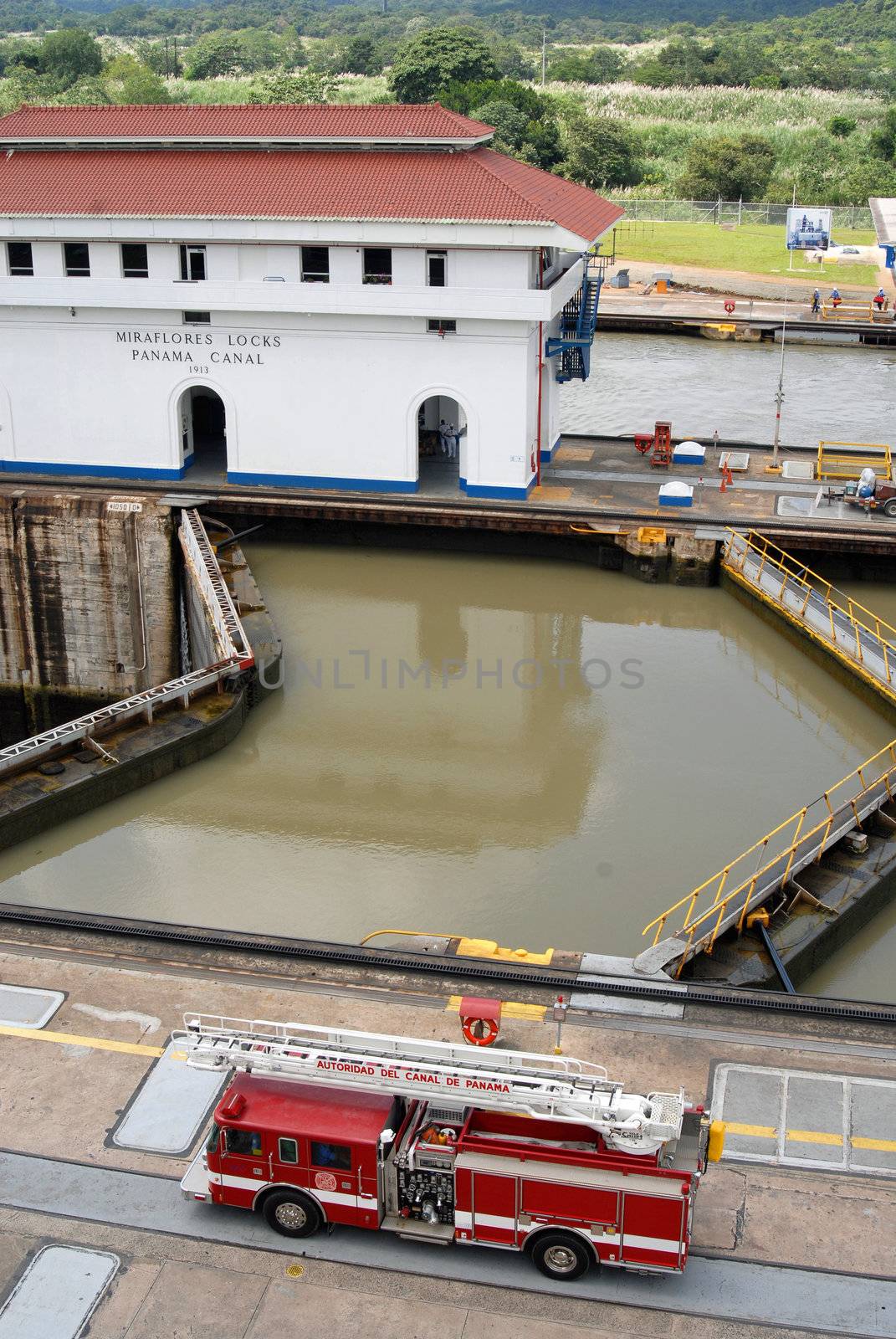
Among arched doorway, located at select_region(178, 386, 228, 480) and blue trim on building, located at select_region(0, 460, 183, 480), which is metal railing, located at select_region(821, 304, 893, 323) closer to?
arched doorway, located at select_region(178, 386, 228, 480)

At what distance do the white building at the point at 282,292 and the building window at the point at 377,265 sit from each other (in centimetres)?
4

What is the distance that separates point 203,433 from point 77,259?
20.7ft

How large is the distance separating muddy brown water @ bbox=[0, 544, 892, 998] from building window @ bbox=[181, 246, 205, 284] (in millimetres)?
6479

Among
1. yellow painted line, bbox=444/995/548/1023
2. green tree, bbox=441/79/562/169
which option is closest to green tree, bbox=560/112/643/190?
green tree, bbox=441/79/562/169

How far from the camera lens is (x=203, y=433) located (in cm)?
3684

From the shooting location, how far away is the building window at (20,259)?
1244 inches

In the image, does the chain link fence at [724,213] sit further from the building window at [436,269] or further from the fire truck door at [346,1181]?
the fire truck door at [346,1181]

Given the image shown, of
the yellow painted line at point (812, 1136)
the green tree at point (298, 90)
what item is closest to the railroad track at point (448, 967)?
the yellow painted line at point (812, 1136)

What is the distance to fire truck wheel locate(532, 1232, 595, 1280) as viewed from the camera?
11.7 metres

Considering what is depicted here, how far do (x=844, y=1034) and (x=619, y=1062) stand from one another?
2.41 m

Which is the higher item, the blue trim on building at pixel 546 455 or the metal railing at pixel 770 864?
the blue trim on building at pixel 546 455

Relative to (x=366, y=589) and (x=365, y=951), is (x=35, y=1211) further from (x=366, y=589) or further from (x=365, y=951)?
(x=366, y=589)

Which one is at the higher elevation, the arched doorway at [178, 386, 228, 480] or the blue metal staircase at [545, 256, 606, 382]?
the blue metal staircase at [545, 256, 606, 382]

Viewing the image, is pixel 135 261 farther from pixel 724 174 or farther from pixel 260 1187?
pixel 724 174
